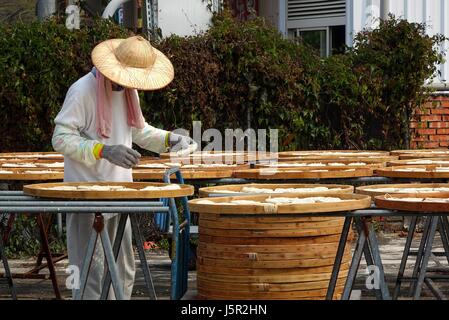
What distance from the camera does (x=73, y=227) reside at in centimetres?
766

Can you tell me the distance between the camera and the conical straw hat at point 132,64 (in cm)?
775

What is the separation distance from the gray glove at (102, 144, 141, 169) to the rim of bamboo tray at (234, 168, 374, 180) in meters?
1.60

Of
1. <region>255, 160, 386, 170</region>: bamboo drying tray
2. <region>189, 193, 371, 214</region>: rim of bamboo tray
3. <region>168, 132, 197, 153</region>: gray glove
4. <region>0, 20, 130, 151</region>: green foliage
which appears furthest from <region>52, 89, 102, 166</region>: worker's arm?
<region>0, 20, 130, 151</region>: green foliage

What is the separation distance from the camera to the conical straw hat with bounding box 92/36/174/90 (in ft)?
25.4

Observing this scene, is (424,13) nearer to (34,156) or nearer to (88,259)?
(34,156)

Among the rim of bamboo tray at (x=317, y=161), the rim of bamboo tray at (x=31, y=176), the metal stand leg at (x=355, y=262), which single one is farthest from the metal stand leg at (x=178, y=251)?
the rim of bamboo tray at (x=317, y=161)

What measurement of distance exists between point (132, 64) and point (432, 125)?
6786mm

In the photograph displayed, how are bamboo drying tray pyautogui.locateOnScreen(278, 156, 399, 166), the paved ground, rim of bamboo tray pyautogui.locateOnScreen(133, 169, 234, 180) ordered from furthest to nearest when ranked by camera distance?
bamboo drying tray pyautogui.locateOnScreen(278, 156, 399, 166) < the paved ground < rim of bamboo tray pyautogui.locateOnScreen(133, 169, 234, 180)

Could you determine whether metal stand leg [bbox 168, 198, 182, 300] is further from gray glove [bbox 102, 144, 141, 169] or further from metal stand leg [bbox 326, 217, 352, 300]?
metal stand leg [bbox 326, 217, 352, 300]

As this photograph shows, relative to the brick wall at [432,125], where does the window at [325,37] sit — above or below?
above

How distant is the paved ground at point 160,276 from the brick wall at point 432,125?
4.97ft

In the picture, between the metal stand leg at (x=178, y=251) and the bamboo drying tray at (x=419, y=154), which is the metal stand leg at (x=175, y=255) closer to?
the metal stand leg at (x=178, y=251)
